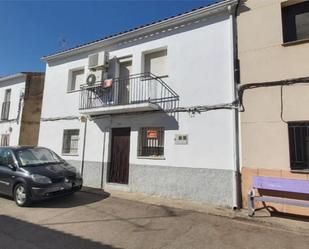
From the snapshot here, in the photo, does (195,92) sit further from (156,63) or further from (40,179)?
(40,179)

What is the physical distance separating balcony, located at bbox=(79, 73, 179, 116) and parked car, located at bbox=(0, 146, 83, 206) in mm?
2734

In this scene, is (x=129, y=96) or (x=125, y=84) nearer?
(x=129, y=96)

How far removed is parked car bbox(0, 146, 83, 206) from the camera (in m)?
7.11

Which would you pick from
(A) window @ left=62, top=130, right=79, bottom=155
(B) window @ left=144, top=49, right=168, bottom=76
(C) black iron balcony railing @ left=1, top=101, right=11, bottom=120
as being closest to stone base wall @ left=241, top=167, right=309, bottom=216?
(B) window @ left=144, top=49, right=168, bottom=76

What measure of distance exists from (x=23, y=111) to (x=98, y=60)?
705 centimetres

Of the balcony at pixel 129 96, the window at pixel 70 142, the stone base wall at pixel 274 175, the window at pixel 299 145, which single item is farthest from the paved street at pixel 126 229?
the window at pixel 70 142

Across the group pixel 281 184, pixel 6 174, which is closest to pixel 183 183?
pixel 281 184

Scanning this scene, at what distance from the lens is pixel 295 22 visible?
24.2 feet

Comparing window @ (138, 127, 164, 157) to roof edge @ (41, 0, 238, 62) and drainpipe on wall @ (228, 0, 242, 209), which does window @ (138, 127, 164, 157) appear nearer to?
drainpipe on wall @ (228, 0, 242, 209)

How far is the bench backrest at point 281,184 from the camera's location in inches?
247

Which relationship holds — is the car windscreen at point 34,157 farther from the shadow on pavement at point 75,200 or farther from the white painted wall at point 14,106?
the white painted wall at point 14,106

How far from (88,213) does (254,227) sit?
4.03 m

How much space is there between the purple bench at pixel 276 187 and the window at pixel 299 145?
0.51m

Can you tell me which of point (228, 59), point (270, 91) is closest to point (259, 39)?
point (228, 59)
